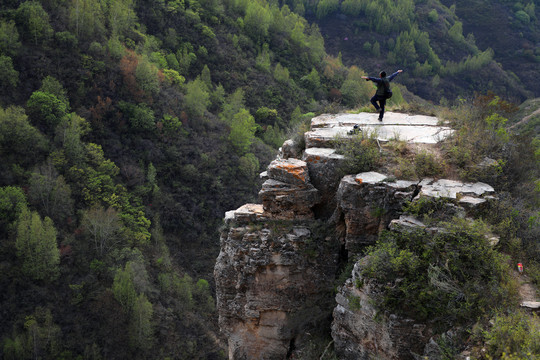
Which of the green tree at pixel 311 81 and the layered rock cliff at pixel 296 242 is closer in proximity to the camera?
the layered rock cliff at pixel 296 242

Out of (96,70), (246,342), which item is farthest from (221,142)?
(246,342)

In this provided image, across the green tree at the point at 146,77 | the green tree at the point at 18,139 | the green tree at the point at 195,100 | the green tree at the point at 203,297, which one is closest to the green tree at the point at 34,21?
the green tree at the point at 146,77

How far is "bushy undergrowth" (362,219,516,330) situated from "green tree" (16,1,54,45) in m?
37.6

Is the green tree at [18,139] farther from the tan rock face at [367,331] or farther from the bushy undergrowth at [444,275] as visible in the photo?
the bushy undergrowth at [444,275]

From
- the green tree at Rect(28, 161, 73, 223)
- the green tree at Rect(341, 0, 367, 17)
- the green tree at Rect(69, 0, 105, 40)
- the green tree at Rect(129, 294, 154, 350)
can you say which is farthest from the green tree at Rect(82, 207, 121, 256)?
the green tree at Rect(341, 0, 367, 17)

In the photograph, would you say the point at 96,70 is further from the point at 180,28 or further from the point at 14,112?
the point at 180,28

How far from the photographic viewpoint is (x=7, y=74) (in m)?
33.7

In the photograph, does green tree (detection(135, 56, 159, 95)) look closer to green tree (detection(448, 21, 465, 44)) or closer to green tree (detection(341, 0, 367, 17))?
green tree (detection(341, 0, 367, 17))

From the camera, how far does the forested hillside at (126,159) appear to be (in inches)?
1141

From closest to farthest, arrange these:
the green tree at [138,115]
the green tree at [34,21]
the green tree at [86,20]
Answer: the green tree at [34,21] < the green tree at [86,20] < the green tree at [138,115]

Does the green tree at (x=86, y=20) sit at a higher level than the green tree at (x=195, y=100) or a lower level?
higher

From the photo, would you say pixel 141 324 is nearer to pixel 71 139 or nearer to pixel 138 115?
pixel 71 139

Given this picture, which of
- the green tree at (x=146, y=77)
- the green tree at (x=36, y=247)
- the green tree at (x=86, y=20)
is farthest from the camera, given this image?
the green tree at (x=146, y=77)

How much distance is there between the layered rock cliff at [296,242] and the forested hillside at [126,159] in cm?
481
